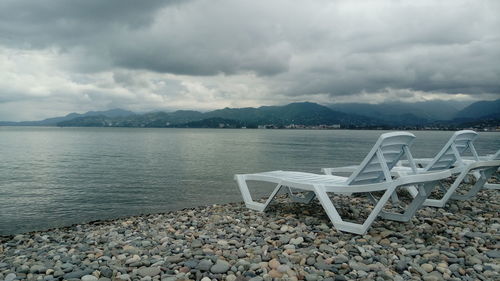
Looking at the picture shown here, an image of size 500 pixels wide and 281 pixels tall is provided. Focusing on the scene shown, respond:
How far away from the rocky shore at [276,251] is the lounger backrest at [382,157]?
3.15 ft

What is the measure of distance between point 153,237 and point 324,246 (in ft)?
10.6

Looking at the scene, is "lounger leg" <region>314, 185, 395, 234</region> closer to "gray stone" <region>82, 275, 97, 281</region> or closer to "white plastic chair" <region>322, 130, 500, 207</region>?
"white plastic chair" <region>322, 130, 500, 207</region>

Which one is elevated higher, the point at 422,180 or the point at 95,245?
the point at 422,180

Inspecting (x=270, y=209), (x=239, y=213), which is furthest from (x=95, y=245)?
(x=270, y=209)

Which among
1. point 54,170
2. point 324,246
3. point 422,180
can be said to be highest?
point 422,180

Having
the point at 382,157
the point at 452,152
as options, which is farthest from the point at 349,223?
the point at 452,152

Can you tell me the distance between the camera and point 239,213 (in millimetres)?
8492

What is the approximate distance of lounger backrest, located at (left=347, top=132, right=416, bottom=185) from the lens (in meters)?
6.17

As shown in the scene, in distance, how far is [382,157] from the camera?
6227mm

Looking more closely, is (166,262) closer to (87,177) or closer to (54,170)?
(87,177)

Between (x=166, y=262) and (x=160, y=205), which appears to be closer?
(x=166, y=262)

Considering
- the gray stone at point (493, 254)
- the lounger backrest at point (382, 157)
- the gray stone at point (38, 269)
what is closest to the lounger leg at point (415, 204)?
the lounger backrest at point (382, 157)

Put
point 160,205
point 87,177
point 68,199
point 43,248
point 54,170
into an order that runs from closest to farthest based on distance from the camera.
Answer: point 43,248 < point 160,205 < point 68,199 < point 87,177 < point 54,170

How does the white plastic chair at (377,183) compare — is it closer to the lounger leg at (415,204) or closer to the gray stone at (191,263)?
the lounger leg at (415,204)
